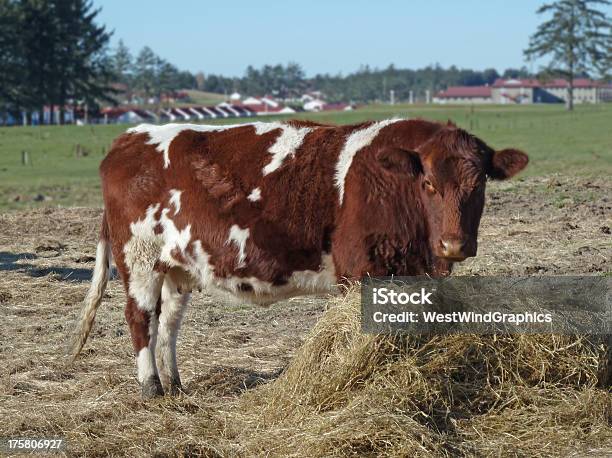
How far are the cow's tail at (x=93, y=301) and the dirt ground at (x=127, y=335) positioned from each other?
27cm

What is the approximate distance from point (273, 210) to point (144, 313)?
1.35 metres

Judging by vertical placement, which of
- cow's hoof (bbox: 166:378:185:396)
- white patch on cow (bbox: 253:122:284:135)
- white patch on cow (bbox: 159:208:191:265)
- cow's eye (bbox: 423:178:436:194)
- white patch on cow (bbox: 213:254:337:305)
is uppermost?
white patch on cow (bbox: 253:122:284:135)

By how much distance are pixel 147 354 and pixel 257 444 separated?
1.73 m

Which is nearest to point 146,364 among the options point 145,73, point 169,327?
point 169,327

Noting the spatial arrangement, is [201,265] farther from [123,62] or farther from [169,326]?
[123,62]

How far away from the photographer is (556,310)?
6195 millimetres

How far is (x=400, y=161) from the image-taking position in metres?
6.19

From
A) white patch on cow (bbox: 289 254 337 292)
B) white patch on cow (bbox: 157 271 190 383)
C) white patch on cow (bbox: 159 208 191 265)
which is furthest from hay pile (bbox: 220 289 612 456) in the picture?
white patch on cow (bbox: 159 208 191 265)

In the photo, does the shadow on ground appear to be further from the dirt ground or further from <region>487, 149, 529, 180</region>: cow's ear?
<region>487, 149, 529, 180</region>: cow's ear

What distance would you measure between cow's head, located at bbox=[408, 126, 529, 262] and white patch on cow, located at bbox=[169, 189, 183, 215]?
5.94 ft

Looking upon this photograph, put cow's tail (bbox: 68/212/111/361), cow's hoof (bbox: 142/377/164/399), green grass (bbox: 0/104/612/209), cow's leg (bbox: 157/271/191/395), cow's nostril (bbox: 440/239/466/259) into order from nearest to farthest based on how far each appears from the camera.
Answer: cow's nostril (bbox: 440/239/466/259) → cow's hoof (bbox: 142/377/164/399) → cow's leg (bbox: 157/271/191/395) → cow's tail (bbox: 68/212/111/361) → green grass (bbox: 0/104/612/209)

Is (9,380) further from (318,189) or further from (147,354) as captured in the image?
(318,189)

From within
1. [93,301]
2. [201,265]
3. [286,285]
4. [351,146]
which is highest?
[351,146]

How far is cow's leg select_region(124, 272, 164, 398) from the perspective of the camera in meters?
6.94
